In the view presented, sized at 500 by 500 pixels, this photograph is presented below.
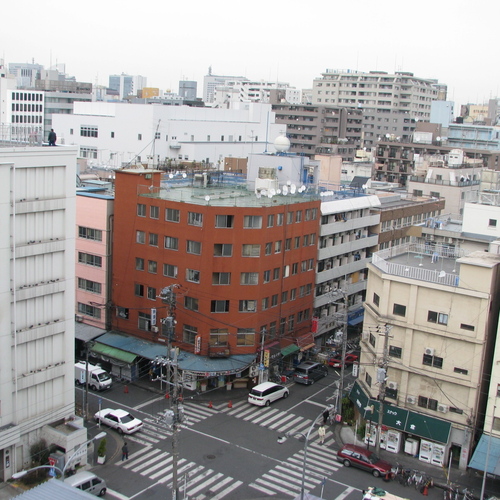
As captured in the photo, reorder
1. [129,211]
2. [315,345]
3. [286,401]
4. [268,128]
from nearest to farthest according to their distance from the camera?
1. [286,401]
2. [129,211]
3. [315,345]
4. [268,128]

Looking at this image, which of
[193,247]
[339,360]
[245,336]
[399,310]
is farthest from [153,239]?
[399,310]

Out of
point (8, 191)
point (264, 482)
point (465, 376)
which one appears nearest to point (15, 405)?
point (8, 191)

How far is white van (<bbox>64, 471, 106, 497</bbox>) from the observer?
120ft

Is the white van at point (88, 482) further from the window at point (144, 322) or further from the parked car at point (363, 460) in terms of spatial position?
the window at point (144, 322)

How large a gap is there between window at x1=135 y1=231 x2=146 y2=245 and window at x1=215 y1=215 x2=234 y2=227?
7.46 m

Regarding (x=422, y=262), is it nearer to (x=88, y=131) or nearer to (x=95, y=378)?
(x=95, y=378)

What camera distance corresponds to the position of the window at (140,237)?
2210 inches

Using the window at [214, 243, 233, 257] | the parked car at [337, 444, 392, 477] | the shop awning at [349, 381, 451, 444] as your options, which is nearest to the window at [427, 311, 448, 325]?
the shop awning at [349, 381, 451, 444]

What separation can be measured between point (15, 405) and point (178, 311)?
18.2 m

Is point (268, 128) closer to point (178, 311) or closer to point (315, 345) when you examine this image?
point (315, 345)

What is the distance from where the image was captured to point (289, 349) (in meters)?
58.1

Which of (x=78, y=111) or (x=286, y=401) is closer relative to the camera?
(x=286, y=401)

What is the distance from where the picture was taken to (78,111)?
116250 mm

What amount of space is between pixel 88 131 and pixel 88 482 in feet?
266
